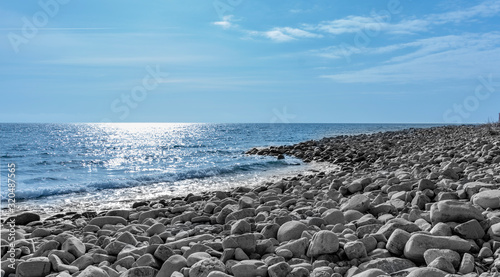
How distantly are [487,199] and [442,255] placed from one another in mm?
1549

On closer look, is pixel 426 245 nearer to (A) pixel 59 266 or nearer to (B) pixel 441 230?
(B) pixel 441 230

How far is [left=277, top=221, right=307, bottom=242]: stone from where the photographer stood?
143 inches

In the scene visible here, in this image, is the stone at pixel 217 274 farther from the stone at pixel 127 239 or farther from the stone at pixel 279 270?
the stone at pixel 127 239

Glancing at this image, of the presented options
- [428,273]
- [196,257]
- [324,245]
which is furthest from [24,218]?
[428,273]

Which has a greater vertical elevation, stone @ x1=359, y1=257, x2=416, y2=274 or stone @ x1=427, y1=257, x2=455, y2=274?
stone @ x1=427, y1=257, x2=455, y2=274

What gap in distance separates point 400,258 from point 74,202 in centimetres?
808

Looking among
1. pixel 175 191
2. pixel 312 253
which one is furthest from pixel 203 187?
pixel 312 253

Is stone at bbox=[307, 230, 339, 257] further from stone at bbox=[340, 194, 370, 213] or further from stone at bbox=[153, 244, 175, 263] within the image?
stone at bbox=[340, 194, 370, 213]

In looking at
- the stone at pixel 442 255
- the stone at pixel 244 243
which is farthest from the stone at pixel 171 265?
the stone at pixel 442 255

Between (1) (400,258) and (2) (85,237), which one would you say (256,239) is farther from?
(2) (85,237)

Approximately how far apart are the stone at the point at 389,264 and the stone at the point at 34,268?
2767 millimetres

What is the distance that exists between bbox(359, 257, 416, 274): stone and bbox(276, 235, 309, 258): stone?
0.52m

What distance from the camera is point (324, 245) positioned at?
3102mm

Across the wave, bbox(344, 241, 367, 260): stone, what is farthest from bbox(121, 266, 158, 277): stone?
the wave
